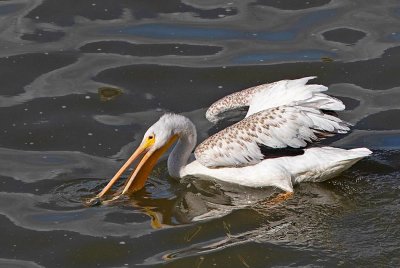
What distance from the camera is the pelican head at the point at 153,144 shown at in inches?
340

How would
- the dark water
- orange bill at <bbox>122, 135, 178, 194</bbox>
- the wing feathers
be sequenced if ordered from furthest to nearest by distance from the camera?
orange bill at <bbox>122, 135, 178, 194</bbox>, the wing feathers, the dark water

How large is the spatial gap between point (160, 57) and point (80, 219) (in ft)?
10.7

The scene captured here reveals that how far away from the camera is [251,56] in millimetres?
10992

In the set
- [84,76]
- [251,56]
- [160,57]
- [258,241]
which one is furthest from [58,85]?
[258,241]

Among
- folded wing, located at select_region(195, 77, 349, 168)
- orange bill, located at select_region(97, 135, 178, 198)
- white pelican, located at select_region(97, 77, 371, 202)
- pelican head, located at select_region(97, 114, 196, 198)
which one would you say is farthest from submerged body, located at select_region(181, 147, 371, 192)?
orange bill, located at select_region(97, 135, 178, 198)

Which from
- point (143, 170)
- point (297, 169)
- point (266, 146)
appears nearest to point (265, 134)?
point (266, 146)

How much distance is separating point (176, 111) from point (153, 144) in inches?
49.7

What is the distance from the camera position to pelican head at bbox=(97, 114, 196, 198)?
864 cm

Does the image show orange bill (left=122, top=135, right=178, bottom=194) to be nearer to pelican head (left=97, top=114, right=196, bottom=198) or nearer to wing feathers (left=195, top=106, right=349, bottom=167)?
pelican head (left=97, top=114, right=196, bottom=198)

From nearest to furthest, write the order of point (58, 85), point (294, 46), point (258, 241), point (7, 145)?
point (258, 241), point (7, 145), point (58, 85), point (294, 46)

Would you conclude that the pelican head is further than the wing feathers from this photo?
Yes

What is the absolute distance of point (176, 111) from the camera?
10.0 meters

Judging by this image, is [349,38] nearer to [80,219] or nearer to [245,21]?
[245,21]

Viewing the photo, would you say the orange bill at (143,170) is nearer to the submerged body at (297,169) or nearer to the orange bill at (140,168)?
the orange bill at (140,168)
